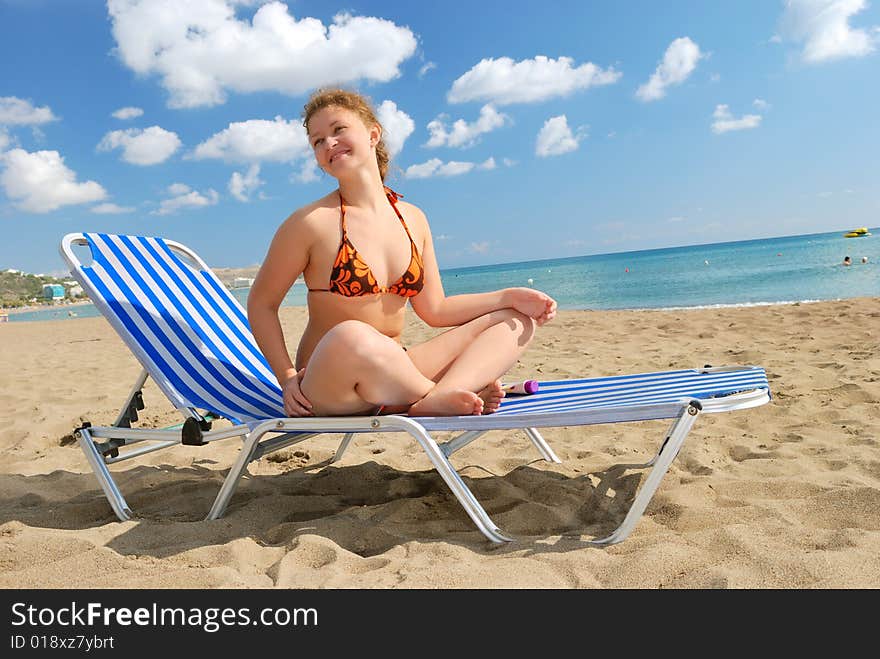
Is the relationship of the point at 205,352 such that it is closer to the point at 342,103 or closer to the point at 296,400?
the point at 296,400

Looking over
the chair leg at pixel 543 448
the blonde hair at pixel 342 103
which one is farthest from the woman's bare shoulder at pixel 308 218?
the chair leg at pixel 543 448

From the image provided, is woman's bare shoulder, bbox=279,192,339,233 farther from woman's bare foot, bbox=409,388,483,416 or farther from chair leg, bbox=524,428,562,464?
chair leg, bbox=524,428,562,464

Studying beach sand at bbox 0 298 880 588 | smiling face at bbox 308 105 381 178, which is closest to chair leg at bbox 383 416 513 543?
beach sand at bbox 0 298 880 588

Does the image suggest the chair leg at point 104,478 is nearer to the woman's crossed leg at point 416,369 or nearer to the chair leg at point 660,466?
the woman's crossed leg at point 416,369

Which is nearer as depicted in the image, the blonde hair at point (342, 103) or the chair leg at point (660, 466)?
the chair leg at point (660, 466)

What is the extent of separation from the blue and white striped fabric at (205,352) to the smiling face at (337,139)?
1039mm

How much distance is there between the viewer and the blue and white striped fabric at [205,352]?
2852 mm

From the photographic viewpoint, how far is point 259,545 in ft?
8.32

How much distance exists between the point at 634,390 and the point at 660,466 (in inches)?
29.9

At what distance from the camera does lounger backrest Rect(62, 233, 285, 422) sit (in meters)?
3.02

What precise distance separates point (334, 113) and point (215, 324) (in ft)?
4.59

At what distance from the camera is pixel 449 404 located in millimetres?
2578
